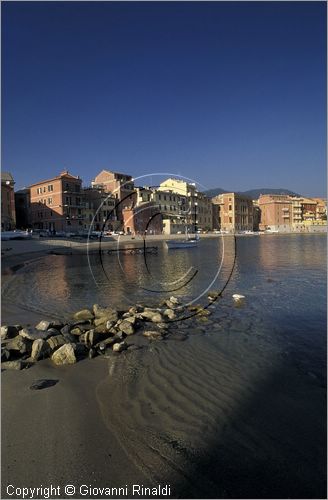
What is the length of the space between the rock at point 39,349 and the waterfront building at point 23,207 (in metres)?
110

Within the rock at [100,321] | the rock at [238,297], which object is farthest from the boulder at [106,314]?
the rock at [238,297]

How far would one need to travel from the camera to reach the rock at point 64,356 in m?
8.90

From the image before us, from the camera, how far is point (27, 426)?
594 cm

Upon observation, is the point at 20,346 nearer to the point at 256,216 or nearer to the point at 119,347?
the point at 119,347

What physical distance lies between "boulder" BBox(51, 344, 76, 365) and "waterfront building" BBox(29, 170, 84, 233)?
299 feet

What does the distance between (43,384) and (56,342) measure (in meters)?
2.36

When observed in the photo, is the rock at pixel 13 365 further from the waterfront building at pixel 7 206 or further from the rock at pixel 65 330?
the waterfront building at pixel 7 206

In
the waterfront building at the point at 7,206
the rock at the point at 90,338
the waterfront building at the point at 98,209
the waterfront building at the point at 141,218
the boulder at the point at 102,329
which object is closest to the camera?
the rock at the point at 90,338

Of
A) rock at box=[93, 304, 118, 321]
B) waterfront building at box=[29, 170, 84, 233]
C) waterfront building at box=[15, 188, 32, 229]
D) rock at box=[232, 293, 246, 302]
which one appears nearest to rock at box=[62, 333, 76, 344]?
rock at box=[93, 304, 118, 321]

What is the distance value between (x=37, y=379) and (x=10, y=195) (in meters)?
93.3

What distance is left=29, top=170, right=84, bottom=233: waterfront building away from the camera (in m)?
98.3

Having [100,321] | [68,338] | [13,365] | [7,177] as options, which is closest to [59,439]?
[13,365]

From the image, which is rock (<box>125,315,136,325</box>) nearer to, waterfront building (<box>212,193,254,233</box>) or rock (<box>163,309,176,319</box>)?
rock (<box>163,309,176,319</box>)

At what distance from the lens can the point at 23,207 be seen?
373 feet
